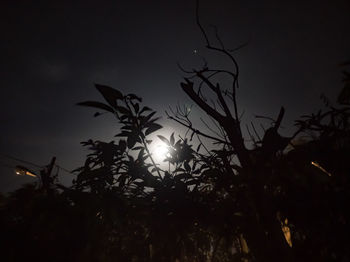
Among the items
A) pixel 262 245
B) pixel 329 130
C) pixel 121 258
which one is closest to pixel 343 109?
pixel 329 130

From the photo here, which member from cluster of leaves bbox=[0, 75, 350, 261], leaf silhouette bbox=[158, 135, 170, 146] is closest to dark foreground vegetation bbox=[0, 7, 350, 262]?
cluster of leaves bbox=[0, 75, 350, 261]

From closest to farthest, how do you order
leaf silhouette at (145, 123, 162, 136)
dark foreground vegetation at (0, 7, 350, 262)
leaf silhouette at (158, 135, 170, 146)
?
dark foreground vegetation at (0, 7, 350, 262) → leaf silhouette at (145, 123, 162, 136) → leaf silhouette at (158, 135, 170, 146)

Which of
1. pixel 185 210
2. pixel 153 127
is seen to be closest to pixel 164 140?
pixel 153 127

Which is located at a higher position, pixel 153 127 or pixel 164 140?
pixel 164 140

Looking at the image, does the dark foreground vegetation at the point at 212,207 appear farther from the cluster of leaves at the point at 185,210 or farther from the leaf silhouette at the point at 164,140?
the leaf silhouette at the point at 164,140

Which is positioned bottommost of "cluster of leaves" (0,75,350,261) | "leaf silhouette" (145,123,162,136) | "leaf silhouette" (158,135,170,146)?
"cluster of leaves" (0,75,350,261)

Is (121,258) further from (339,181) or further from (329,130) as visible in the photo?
(329,130)

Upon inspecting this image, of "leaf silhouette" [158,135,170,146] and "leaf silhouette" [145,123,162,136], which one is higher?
"leaf silhouette" [158,135,170,146]

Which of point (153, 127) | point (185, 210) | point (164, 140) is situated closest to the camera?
point (185, 210)

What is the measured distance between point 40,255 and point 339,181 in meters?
1.96

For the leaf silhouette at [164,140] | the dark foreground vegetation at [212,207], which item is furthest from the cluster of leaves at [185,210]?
the leaf silhouette at [164,140]

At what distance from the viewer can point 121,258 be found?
1.20 meters

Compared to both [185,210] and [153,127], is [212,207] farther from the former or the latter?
A: [153,127]

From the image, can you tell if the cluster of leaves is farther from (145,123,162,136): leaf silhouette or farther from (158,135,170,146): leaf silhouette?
(158,135,170,146): leaf silhouette
